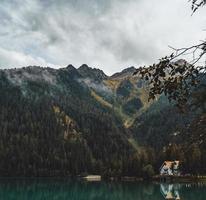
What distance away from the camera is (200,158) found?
176250 mm

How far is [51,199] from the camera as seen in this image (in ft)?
412

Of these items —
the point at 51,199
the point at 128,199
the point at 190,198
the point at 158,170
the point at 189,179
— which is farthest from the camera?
the point at 158,170

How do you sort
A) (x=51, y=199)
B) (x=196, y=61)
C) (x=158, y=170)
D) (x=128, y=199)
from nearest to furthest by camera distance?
1. (x=196, y=61)
2. (x=128, y=199)
3. (x=51, y=199)
4. (x=158, y=170)

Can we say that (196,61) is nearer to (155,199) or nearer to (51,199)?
(155,199)

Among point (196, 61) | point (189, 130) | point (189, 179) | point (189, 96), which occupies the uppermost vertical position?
point (189, 179)

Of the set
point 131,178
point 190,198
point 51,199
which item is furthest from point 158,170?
point 190,198

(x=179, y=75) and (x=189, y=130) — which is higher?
(x=179, y=75)

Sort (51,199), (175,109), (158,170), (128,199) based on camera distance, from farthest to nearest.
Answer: (158,170) → (51,199) → (128,199) → (175,109)

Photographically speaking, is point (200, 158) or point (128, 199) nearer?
point (128, 199)

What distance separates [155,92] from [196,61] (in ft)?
3.95

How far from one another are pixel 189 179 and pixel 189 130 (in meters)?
169

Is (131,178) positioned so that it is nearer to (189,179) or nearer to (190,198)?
(189,179)

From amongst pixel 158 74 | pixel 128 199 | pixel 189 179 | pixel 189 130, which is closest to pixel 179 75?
pixel 158 74

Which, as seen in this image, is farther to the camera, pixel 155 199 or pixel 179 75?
pixel 155 199
